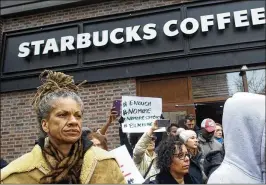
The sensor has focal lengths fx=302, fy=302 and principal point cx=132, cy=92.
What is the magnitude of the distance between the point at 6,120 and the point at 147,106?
388cm

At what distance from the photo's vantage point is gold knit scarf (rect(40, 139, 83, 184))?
5.26 feet

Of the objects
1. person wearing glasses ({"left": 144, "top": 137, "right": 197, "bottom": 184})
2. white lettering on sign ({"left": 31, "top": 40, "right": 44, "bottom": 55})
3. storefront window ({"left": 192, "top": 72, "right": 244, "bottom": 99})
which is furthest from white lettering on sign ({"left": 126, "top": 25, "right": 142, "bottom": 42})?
person wearing glasses ({"left": 144, "top": 137, "right": 197, "bottom": 184})

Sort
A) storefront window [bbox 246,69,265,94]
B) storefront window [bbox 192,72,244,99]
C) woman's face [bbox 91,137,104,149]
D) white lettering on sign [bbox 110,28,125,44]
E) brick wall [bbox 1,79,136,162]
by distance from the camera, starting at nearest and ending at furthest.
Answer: woman's face [bbox 91,137,104,149], storefront window [bbox 246,69,265,94], storefront window [bbox 192,72,244,99], brick wall [bbox 1,79,136,162], white lettering on sign [bbox 110,28,125,44]

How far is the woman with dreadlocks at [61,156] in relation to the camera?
64.0 inches

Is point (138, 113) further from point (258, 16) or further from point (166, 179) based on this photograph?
point (258, 16)

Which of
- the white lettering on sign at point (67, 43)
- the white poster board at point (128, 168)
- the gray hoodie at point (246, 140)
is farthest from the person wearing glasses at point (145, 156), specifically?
the white lettering on sign at point (67, 43)

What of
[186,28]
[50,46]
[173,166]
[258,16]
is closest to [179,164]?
[173,166]

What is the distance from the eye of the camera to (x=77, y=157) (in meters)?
1.70

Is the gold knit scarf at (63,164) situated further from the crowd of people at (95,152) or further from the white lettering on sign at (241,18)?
the white lettering on sign at (241,18)

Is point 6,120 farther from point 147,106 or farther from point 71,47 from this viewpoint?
point 147,106

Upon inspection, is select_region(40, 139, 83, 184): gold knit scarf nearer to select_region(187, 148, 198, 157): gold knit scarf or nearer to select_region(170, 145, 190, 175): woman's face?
select_region(170, 145, 190, 175): woman's face

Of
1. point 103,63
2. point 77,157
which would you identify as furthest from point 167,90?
point 77,157

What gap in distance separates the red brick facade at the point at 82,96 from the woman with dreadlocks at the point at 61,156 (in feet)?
14.2

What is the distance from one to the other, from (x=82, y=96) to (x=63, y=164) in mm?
4970
